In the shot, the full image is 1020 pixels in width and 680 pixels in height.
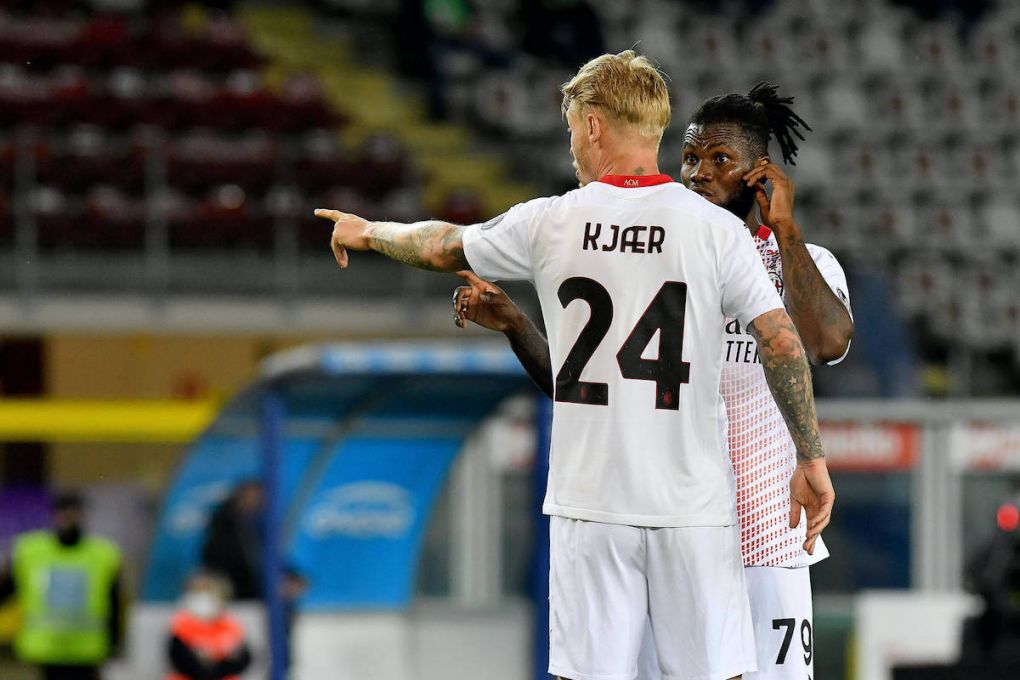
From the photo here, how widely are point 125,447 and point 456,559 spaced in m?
2.38

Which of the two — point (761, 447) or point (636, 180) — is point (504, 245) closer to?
point (636, 180)

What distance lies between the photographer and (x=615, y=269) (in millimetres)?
3023

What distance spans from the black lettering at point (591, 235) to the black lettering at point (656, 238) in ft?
0.32

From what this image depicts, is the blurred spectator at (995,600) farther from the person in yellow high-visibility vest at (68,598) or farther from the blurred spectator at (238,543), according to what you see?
the person in yellow high-visibility vest at (68,598)

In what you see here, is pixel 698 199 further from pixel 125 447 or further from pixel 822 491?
pixel 125 447

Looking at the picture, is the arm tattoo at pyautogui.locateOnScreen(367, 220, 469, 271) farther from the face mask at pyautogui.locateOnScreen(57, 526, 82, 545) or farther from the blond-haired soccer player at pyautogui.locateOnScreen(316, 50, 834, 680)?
the face mask at pyautogui.locateOnScreen(57, 526, 82, 545)

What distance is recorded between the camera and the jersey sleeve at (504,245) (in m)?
3.13

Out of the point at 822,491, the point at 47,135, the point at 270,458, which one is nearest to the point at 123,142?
the point at 47,135

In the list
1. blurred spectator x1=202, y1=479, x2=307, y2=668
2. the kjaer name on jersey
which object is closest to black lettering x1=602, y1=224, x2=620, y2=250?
the kjaer name on jersey

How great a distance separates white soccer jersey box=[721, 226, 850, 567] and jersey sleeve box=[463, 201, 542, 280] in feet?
1.59

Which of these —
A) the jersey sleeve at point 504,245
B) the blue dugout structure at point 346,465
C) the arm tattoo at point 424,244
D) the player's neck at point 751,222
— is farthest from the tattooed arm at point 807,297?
the blue dugout structure at point 346,465

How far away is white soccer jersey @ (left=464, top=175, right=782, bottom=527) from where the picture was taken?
3.01 m

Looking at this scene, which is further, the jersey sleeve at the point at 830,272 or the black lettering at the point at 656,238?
the jersey sleeve at the point at 830,272

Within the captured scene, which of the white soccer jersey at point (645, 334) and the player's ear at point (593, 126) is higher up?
the player's ear at point (593, 126)
